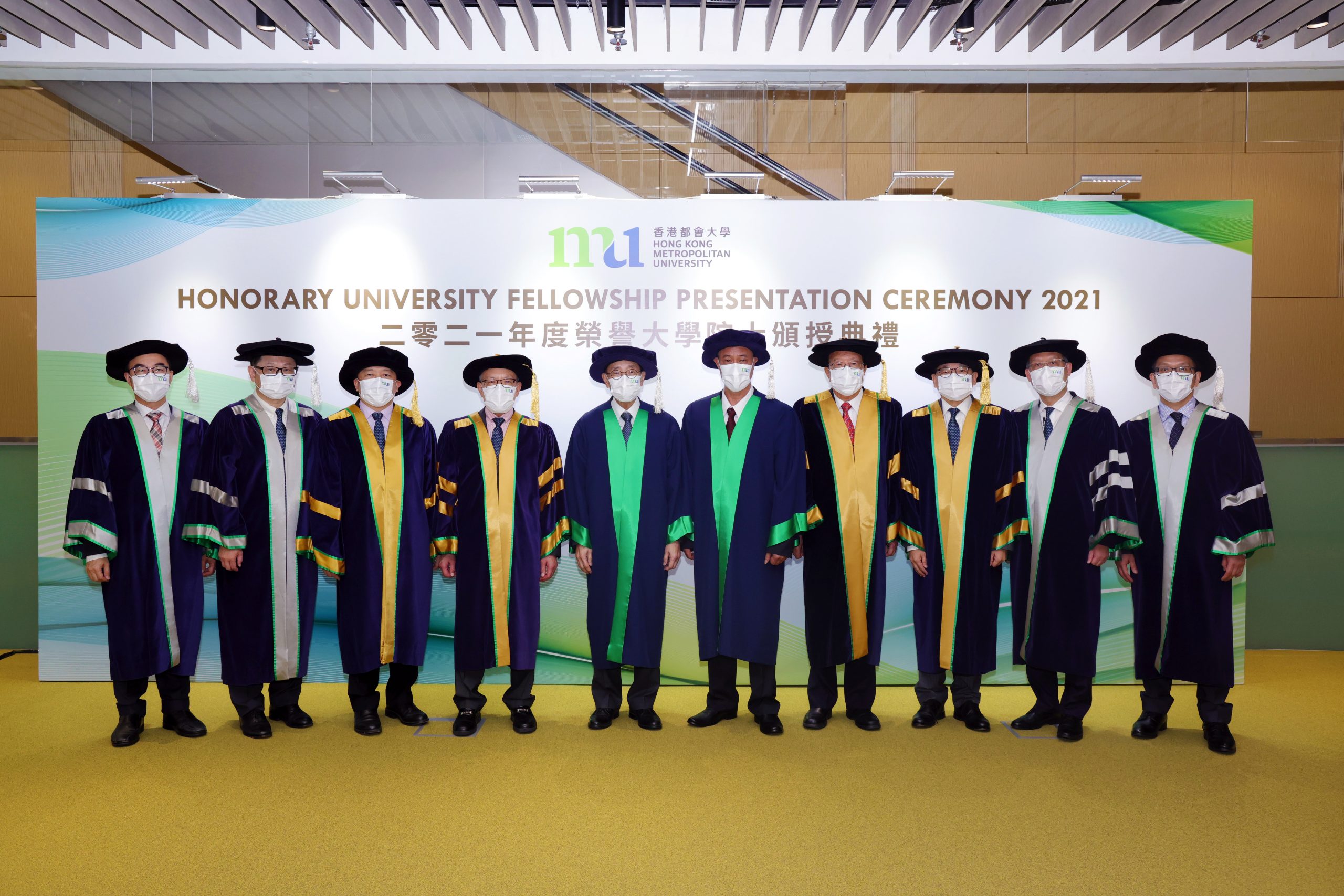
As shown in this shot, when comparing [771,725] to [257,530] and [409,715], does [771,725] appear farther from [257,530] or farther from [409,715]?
[257,530]

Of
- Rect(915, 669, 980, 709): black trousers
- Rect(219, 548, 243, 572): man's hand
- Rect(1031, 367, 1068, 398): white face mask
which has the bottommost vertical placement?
Rect(915, 669, 980, 709): black trousers

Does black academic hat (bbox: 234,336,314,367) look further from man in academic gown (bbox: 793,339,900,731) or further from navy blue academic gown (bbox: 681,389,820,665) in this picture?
man in academic gown (bbox: 793,339,900,731)

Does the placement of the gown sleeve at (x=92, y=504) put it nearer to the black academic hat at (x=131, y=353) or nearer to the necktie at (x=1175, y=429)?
the black academic hat at (x=131, y=353)

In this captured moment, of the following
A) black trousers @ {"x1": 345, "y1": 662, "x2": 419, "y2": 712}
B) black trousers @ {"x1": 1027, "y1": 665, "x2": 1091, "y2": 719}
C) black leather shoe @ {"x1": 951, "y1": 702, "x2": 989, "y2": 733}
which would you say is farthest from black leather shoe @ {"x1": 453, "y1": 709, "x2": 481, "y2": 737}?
black trousers @ {"x1": 1027, "y1": 665, "x2": 1091, "y2": 719}

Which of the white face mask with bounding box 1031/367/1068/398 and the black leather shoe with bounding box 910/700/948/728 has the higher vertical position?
the white face mask with bounding box 1031/367/1068/398

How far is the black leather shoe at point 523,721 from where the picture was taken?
397 centimetres

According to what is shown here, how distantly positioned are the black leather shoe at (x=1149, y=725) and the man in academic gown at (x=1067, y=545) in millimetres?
238

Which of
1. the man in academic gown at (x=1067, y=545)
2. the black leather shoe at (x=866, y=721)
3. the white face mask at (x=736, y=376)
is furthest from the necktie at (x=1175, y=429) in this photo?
the white face mask at (x=736, y=376)

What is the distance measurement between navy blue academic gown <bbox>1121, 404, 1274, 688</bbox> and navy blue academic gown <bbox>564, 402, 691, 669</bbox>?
2.23 metres

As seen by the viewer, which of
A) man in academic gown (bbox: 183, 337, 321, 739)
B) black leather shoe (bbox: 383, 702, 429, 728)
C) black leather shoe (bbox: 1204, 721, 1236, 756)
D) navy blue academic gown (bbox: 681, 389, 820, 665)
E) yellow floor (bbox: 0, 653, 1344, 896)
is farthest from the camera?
black leather shoe (bbox: 383, 702, 429, 728)

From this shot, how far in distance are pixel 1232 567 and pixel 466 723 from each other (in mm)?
3623

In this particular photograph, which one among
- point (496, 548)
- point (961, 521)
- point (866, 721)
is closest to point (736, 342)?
point (961, 521)

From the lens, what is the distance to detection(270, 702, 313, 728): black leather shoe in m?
4.04

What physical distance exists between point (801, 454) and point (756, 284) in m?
1.16
